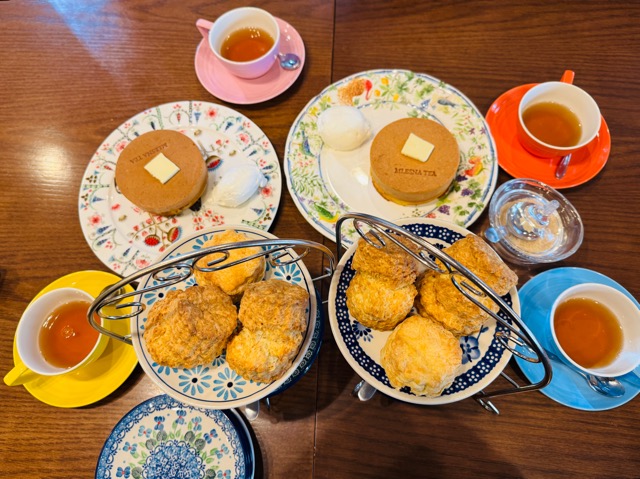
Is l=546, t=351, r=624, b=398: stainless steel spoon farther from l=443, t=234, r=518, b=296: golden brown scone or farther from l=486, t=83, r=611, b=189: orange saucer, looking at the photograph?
l=486, t=83, r=611, b=189: orange saucer

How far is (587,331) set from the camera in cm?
106

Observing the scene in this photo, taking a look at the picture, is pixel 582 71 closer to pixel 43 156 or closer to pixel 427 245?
pixel 427 245

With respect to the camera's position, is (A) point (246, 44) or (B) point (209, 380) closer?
(B) point (209, 380)

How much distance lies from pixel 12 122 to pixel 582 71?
2.13 m

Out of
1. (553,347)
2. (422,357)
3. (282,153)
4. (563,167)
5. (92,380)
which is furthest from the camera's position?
(282,153)

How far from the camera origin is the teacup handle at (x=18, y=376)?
40.2 inches

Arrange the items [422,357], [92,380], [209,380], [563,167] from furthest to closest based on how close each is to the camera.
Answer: [563,167]
[92,380]
[209,380]
[422,357]

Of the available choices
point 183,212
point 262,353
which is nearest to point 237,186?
point 183,212

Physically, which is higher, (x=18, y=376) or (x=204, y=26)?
(x=204, y=26)

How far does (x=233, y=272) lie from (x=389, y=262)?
0.38 m

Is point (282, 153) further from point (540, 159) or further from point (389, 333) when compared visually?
point (540, 159)

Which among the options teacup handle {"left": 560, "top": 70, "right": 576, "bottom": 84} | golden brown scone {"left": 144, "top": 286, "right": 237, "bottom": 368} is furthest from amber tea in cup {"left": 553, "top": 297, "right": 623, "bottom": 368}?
golden brown scone {"left": 144, "top": 286, "right": 237, "bottom": 368}

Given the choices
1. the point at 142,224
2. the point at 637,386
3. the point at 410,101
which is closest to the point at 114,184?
the point at 142,224

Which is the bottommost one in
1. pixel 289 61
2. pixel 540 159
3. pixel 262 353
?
pixel 262 353
